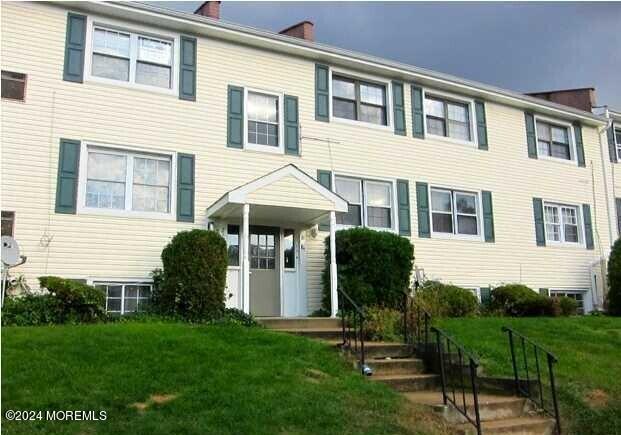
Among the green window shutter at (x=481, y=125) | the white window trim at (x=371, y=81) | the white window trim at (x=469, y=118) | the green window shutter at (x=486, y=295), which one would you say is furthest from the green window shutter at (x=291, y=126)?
the green window shutter at (x=486, y=295)

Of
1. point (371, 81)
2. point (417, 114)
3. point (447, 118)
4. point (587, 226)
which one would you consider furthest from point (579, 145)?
point (371, 81)

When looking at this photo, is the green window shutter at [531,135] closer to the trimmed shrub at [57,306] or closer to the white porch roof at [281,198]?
the white porch roof at [281,198]

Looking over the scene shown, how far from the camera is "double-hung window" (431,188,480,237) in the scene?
16.2 m

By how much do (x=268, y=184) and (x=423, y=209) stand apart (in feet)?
17.5

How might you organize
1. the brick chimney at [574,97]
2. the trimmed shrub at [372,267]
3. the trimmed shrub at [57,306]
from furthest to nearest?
1. the brick chimney at [574,97]
2. the trimmed shrub at [372,267]
3. the trimmed shrub at [57,306]

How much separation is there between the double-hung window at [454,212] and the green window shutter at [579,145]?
4688 millimetres

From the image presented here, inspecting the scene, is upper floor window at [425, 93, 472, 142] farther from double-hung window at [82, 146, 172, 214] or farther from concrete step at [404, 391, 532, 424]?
concrete step at [404, 391, 532, 424]

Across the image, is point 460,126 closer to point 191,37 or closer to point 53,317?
point 191,37

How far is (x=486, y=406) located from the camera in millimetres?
7711

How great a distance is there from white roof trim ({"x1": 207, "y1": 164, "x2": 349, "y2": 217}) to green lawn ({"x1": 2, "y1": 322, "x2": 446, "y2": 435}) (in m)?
3.36

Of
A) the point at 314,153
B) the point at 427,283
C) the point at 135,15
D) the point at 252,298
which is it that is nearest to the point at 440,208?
the point at 427,283

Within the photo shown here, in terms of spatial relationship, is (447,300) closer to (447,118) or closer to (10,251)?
(447,118)

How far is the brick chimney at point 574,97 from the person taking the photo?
20.2 metres

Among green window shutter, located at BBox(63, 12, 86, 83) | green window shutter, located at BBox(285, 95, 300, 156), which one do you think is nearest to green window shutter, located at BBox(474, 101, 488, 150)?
green window shutter, located at BBox(285, 95, 300, 156)
